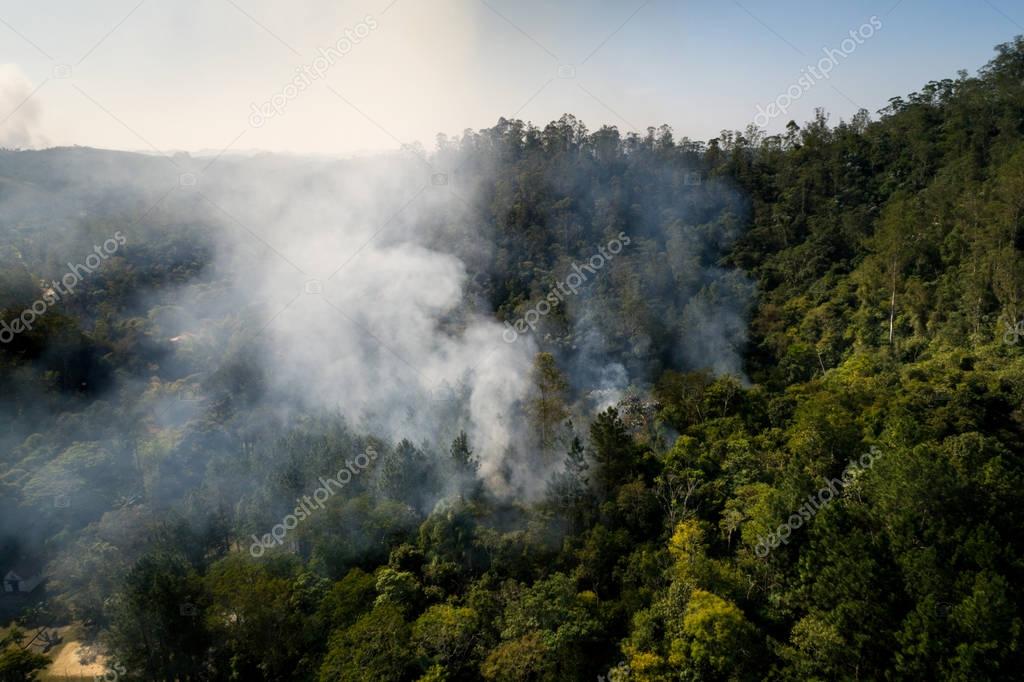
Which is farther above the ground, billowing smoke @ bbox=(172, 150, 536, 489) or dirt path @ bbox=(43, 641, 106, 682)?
billowing smoke @ bbox=(172, 150, 536, 489)

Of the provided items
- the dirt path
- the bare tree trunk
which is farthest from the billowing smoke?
the bare tree trunk

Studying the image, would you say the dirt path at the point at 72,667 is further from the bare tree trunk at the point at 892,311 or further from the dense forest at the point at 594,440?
the bare tree trunk at the point at 892,311

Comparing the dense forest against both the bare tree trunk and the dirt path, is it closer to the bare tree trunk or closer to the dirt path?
the bare tree trunk

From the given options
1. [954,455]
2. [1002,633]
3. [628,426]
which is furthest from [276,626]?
[954,455]

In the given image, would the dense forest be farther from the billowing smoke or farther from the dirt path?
the dirt path

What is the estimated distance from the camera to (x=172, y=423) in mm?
53031

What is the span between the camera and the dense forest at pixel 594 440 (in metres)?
23.4

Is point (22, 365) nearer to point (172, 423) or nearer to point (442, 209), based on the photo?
point (172, 423)

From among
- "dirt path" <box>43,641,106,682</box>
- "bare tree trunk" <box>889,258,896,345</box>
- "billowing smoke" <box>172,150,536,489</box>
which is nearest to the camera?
"dirt path" <box>43,641,106,682</box>

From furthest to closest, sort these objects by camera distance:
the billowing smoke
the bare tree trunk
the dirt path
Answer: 1. the billowing smoke
2. the bare tree trunk
3. the dirt path

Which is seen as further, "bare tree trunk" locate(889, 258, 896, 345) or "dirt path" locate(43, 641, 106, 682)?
"bare tree trunk" locate(889, 258, 896, 345)

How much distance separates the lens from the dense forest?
23.4 meters

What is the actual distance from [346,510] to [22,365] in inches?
1572

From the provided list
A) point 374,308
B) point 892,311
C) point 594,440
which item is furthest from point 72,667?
point 892,311
